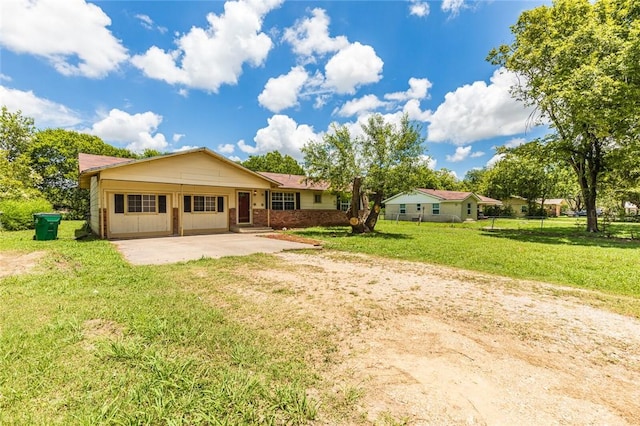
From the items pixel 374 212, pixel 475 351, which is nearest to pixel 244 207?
pixel 374 212

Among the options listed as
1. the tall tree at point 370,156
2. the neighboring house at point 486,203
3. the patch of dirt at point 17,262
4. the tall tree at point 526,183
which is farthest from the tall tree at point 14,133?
the tall tree at point 526,183

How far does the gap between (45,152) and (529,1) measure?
1574 inches

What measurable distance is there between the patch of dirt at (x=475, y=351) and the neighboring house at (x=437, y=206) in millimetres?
24544

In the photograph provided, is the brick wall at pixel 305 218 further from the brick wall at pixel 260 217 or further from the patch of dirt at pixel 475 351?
the patch of dirt at pixel 475 351

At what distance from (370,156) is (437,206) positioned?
19.7 metres

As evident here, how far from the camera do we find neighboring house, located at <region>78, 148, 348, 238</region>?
12.6m

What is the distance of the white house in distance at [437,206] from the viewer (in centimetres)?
3102

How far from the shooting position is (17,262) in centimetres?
707

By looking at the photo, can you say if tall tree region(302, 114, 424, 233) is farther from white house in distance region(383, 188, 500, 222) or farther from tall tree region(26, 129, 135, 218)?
tall tree region(26, 129, 135, 218)

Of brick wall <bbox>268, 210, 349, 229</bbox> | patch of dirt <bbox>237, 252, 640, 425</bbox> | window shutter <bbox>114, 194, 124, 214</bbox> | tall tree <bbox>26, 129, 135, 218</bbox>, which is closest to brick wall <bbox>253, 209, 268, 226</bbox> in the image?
brick wall <bbox>268, 210, 349, 229</bbox>

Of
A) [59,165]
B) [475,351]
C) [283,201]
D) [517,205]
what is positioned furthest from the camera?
[517,205]

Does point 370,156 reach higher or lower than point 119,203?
higher

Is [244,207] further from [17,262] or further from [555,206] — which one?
[555,206]

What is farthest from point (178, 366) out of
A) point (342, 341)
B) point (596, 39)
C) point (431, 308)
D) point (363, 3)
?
point (596, 39)
